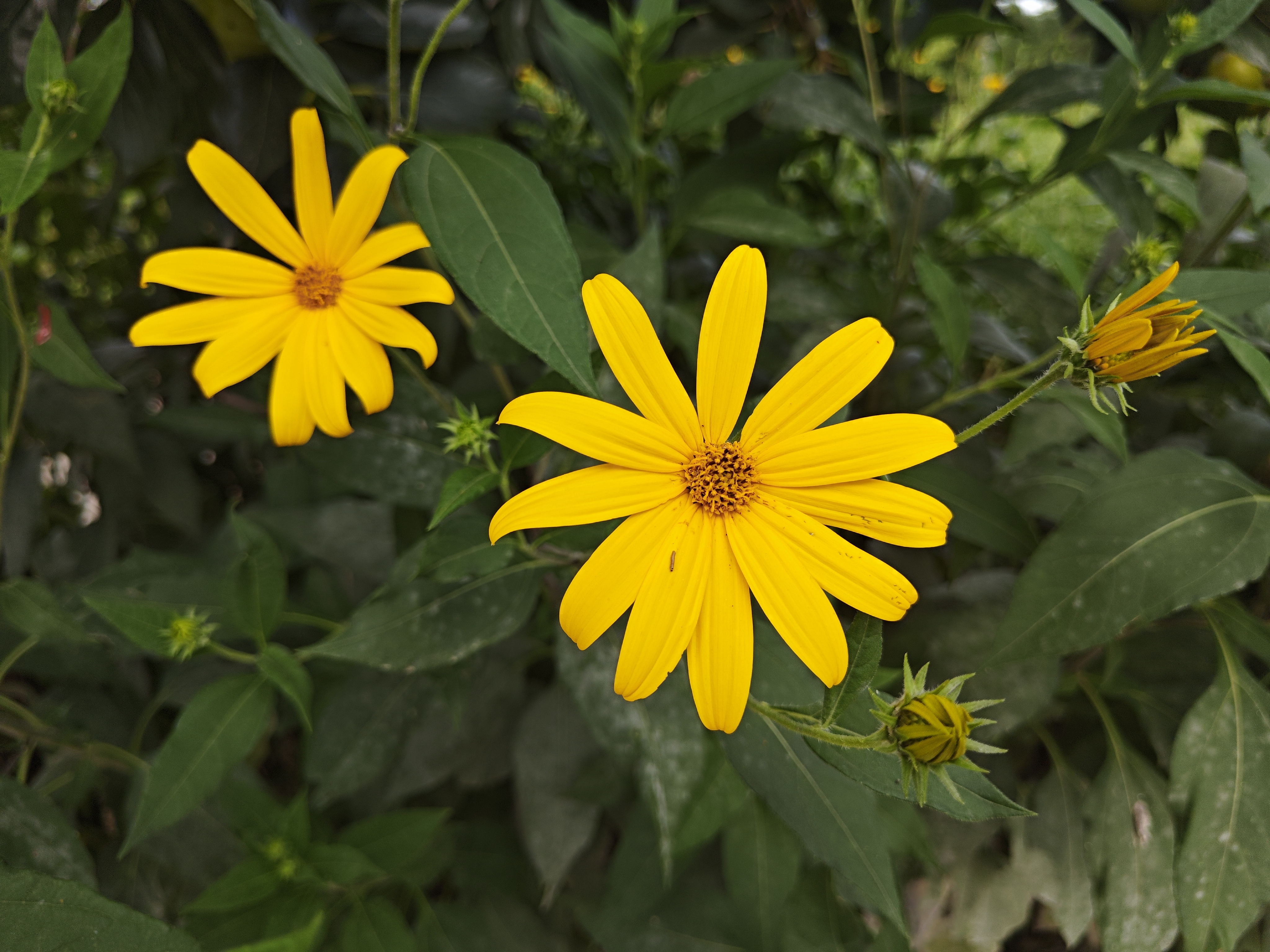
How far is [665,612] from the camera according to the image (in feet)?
1.65

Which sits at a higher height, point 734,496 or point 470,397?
point 470,397

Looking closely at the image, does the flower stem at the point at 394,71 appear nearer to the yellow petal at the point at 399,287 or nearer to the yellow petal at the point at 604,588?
the yellow petal at the point at 399,287

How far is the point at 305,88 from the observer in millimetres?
926

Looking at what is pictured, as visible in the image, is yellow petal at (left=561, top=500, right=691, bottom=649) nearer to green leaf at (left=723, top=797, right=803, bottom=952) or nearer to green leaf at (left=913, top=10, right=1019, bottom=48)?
green leaf at (left=723, top=797, right=803, bottom=952)

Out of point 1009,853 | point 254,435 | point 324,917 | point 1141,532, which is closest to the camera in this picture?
point 1141,532

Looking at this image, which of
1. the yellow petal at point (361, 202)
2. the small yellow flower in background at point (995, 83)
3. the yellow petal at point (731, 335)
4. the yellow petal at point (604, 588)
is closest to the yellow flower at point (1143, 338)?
the yellow petal at point (731, 335)

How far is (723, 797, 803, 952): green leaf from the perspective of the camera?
89 cm

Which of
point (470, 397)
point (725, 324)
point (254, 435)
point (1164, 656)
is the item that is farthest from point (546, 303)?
point (1164, 656)

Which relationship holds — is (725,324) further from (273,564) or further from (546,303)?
(273,564)

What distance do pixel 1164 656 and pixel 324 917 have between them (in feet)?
3.71

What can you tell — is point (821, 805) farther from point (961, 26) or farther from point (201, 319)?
point (961, 26)

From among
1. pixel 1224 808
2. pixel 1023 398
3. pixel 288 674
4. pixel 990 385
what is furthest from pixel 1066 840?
pixel 288 674

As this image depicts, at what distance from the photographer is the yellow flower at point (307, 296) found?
63 centimetres

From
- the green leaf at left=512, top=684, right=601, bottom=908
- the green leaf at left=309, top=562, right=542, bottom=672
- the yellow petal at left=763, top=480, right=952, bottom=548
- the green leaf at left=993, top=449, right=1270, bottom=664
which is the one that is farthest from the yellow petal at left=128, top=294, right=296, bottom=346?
the green leaf at left=993, top=449, right=1270, bottom=664
